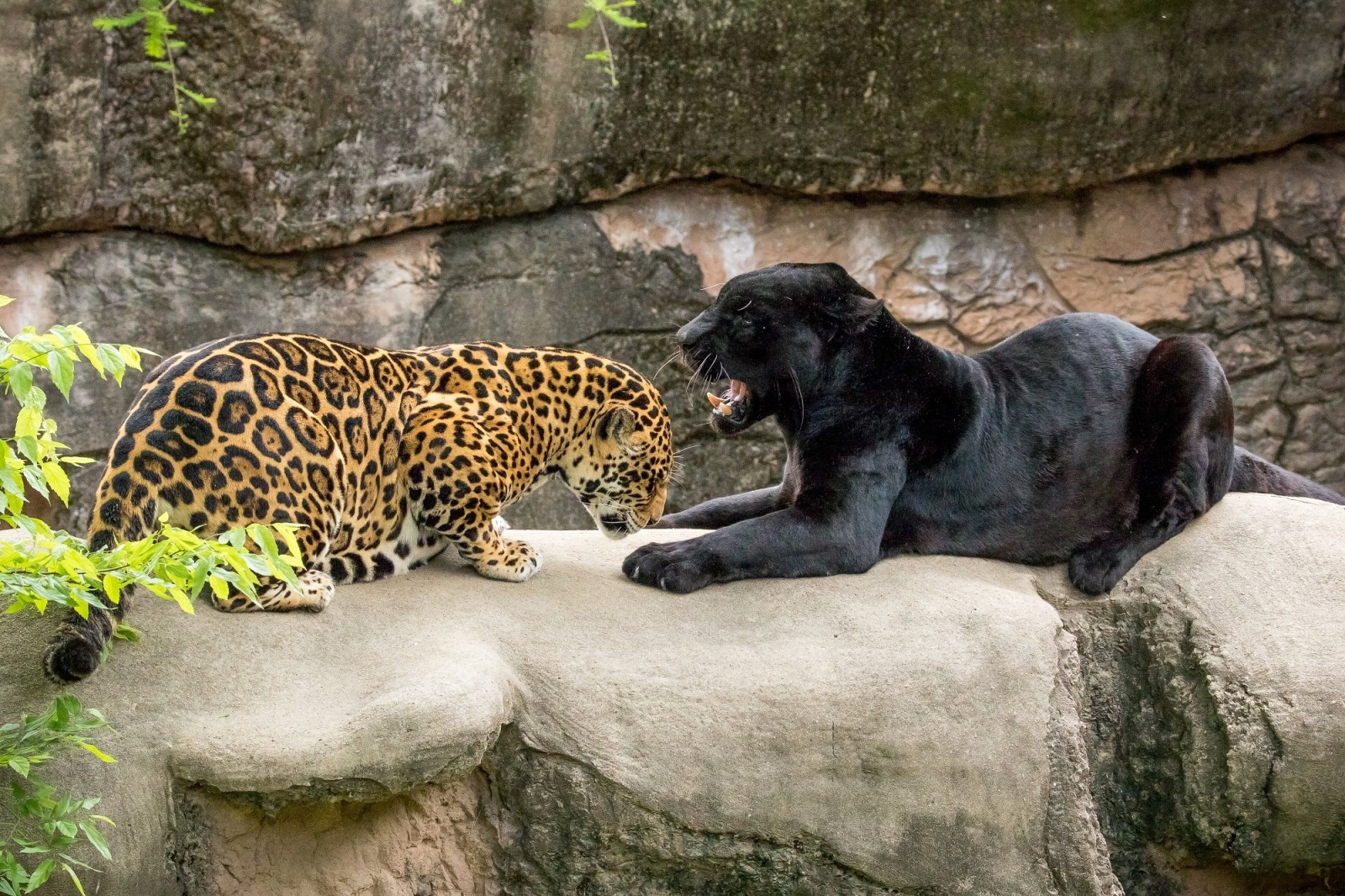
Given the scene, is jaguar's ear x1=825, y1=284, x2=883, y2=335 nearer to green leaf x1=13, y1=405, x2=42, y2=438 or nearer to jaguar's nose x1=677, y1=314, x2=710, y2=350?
jaguar's nose x1=677, y1=314, x2=710, y2=350

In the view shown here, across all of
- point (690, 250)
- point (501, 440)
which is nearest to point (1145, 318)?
point (690, 250)

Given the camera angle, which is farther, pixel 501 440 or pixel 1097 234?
pixel 1097 234

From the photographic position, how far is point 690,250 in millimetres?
9031

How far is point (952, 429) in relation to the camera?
6285 millimetres

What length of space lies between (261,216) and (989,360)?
4.09m

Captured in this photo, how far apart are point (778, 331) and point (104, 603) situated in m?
2.91

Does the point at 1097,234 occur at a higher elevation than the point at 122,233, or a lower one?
higher

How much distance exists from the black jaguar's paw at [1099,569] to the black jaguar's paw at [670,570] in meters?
1.49

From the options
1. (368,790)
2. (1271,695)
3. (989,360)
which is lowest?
(368,790)

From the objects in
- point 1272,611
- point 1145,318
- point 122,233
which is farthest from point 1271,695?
point 122,233

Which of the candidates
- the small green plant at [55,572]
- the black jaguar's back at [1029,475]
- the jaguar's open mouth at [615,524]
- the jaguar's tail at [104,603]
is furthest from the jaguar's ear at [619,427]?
the small green plant at [55,572]

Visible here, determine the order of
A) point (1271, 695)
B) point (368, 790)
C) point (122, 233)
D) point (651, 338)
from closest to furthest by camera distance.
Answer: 1. point (368, 790)
2. point (1271, 695)
3. point (122, 233)
4. point (651, 338)

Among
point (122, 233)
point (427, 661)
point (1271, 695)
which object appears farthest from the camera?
point (122, 233)

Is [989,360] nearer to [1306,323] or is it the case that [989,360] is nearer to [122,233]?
[1306,323]
